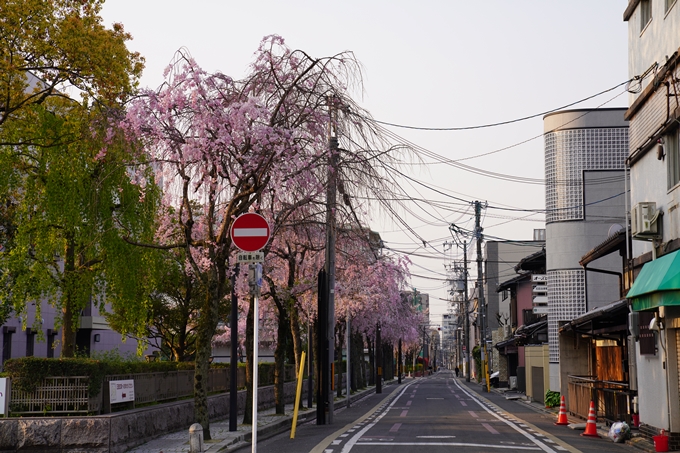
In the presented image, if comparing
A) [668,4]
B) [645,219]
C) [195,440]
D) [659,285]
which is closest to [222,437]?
[195,440]

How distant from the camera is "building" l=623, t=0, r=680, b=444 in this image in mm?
16594

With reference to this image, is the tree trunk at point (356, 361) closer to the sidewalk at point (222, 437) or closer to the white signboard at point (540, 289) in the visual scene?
the white signboard at point (540, 289)

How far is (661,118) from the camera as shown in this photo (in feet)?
58.5

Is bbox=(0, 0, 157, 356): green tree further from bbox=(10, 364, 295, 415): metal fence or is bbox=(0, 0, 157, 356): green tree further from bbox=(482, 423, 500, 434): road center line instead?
bbox=(482, 423, 500, 434): road center line

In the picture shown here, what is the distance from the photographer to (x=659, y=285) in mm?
15109

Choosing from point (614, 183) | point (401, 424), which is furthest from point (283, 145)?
point (614, 183)

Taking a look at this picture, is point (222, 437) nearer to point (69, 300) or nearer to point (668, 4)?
point (69, 300)

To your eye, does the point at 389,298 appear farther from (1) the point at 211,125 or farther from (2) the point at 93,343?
(1) the point at 211,125

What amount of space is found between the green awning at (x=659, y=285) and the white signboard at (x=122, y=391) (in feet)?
38.2

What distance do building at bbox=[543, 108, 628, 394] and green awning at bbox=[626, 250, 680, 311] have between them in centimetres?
1629

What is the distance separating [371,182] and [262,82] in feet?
11.5

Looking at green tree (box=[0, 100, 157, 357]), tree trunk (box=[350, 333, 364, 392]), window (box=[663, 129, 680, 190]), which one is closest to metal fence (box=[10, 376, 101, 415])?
green tree (box=[0, 100, 157, 357])

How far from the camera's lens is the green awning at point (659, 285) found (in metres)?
14.9

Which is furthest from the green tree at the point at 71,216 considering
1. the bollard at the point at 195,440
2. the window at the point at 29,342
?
the window at the point at 29,342
